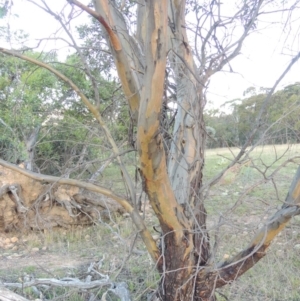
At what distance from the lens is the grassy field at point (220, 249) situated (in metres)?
2.89

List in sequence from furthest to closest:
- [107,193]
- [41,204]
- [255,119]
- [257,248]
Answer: [41,204], [255,119], [107,193], [257,248]

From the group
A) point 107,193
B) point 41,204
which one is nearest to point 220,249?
point 107,193

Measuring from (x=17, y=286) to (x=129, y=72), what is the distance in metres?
2.49

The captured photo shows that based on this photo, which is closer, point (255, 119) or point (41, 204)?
point (255, 119)

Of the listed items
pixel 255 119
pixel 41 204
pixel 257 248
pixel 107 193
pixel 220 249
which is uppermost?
pixel 255 119

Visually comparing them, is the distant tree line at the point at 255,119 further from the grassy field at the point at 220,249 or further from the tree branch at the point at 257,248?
the tree branch at the point at 257,248

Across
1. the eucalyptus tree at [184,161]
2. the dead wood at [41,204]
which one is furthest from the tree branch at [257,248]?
the dead wood at [41,204]

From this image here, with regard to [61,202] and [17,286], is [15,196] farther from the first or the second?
[17,286]

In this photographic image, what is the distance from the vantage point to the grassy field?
2887 mm

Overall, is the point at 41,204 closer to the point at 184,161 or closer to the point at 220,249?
the point at 220,249

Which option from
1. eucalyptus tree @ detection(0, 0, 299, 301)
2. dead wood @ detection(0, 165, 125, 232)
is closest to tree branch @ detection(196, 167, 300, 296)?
eucalyptus tree @ detection(0, 0, 299, 301)

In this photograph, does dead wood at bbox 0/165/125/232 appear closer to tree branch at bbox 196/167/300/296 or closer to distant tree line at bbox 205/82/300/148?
distant tree line at bbox 205/82/300/148

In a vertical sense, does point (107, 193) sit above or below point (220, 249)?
above

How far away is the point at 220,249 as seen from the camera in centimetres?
430
